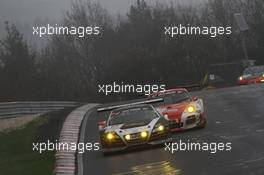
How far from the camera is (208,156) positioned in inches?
526

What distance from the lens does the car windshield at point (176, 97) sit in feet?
64.1

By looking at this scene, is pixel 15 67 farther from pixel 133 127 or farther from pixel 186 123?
pixel 133 127

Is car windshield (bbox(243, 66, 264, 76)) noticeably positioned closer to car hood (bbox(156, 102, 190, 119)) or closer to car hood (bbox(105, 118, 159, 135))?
car hood (bbox(156, 102, 190, 119))

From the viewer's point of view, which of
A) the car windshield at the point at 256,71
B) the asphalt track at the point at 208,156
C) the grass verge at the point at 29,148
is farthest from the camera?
the car windshield at the point at 256,71

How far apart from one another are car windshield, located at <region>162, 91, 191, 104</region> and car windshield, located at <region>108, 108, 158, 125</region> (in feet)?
7.99

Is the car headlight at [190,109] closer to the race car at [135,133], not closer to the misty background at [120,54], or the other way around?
the race car at [135,133]

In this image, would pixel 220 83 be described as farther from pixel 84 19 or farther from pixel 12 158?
pixel 12 158

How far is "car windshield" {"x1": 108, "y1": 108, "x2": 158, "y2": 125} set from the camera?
54.0 feet

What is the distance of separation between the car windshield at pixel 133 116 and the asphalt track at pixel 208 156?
34.8 inches

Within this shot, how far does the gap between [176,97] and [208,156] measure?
670cm

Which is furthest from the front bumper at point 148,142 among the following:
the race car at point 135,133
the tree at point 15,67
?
the tree at point 15,67

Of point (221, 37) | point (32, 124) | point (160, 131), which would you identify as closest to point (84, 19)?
point (221, 37)

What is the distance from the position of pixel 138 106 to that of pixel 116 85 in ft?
122

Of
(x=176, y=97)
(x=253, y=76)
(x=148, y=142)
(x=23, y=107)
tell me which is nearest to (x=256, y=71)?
(x=253, y=76)
